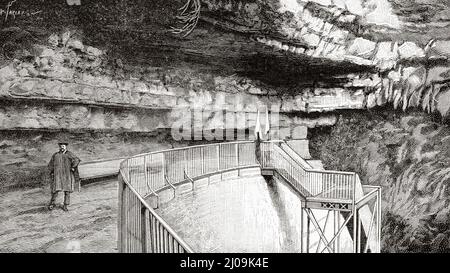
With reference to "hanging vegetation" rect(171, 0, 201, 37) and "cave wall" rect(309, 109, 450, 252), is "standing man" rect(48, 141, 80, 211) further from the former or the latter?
"cave wall" rect(309, 109, 450, 252)

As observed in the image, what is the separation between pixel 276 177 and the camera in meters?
8.91

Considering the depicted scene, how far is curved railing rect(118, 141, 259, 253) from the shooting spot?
5379mm

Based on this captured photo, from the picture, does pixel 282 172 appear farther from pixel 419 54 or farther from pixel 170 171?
pixel 419 54

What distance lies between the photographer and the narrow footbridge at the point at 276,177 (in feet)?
23.0

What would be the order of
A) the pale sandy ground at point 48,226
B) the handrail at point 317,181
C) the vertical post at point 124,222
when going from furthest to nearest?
the handrail at point 317,181
the pale sandy ground at point 48,226
the vertical post at point 124,222

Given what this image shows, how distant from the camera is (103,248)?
689cm

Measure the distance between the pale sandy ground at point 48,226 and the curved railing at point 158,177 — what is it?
2.23 ft

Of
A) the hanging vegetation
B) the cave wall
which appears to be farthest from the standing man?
the cave wall

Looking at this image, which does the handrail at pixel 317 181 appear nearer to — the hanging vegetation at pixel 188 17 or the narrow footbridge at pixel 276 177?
the narrow footbridge at pixel 276 177

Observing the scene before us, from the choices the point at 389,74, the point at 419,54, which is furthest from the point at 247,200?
the point at 419,54

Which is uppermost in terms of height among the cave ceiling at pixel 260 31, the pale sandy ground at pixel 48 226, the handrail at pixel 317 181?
the cave ceiling at pixel 260 31

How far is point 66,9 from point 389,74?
5751 mm
